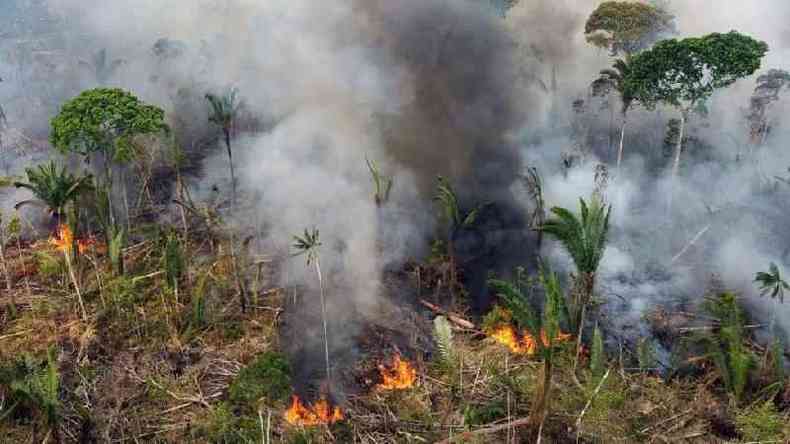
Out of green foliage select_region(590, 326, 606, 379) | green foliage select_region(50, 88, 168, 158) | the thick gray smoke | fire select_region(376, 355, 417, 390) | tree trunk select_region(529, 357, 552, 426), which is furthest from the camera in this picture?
the thick gray smoke

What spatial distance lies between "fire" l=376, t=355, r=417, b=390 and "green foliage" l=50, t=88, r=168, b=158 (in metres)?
12.1

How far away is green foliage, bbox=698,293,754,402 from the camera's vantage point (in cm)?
1578

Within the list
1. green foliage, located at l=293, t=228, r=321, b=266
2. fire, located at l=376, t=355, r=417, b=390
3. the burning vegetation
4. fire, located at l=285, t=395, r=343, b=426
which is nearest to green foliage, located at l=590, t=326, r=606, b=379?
the burning vegetation

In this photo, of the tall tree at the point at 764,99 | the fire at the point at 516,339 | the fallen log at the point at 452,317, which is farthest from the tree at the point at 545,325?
the tall tree at the point at 764,99

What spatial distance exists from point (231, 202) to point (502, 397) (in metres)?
14.5

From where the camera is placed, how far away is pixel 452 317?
774 inches

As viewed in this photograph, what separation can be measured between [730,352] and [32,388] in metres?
17.0

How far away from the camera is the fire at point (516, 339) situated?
706 inches

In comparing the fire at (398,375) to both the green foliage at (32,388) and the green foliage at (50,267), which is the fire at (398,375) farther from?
the green foliage at (50,267)

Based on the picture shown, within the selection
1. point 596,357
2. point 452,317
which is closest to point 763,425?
point 596,357

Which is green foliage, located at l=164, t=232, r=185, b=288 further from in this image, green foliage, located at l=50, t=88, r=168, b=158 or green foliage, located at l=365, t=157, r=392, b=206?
green foliage, located at l=365, t=157, r=392, b=206

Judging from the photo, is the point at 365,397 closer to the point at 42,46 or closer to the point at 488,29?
the point at 488,29

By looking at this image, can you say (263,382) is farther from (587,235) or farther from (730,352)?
(730,352)

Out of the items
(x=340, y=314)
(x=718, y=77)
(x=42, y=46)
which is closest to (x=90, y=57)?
(x=42, y=46)
